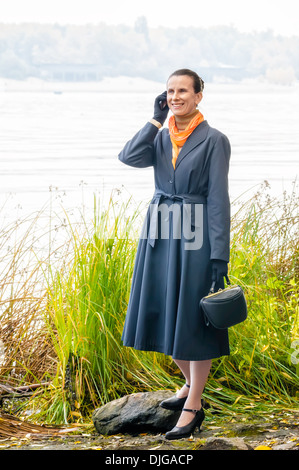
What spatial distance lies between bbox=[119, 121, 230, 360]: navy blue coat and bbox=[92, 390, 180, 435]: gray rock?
33 cm

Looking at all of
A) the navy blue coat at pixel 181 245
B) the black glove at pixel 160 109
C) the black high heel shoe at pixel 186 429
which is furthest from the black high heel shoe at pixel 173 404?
the black glove at pixel 160 109

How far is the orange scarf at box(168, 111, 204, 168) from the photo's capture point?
352cm

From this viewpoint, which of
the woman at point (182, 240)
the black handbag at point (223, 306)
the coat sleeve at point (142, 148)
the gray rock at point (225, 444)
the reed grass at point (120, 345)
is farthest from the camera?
the reed grass at point (120, 345)

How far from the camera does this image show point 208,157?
343 centimetres

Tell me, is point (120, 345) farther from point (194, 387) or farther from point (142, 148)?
point (142, 148)

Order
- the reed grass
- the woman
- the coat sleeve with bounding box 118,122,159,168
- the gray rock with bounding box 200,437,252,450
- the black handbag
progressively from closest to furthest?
the gray rock with bounding box 200,437,252,450 → the black handbag → the woman → the coat sleeve with bounding box 118,122,159,168 → the reed grass

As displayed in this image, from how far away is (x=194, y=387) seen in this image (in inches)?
139

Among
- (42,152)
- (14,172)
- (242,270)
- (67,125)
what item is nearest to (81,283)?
(242,270)

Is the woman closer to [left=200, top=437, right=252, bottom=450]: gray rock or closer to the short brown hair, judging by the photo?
the short brown hair

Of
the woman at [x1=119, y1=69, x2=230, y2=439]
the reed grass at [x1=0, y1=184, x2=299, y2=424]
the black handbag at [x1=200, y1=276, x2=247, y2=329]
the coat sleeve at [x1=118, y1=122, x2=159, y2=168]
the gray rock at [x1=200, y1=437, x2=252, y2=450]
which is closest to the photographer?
the gray rock at [x1=200, y1=437, x2=252, y2=450]

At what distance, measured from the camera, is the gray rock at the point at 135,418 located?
363 centimetres

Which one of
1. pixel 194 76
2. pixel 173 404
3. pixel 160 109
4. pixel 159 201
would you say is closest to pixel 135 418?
pixel 173 404

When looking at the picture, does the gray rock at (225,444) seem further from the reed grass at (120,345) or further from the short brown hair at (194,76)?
the short brown hair at (194,76)

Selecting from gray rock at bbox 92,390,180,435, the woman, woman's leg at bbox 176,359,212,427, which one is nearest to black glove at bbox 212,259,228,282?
the woman
